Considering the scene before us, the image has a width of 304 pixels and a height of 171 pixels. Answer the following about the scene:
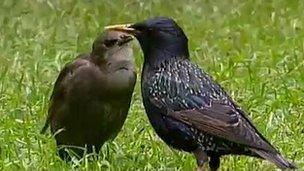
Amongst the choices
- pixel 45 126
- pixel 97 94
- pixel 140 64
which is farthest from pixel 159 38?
pixel 140 64

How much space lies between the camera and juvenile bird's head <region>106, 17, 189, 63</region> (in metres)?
7.66

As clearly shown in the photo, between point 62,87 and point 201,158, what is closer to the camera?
point 201,158

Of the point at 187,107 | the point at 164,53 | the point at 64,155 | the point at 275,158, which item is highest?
the point at 164,53

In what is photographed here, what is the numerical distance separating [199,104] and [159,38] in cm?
50

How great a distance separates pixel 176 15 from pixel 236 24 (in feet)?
2.89

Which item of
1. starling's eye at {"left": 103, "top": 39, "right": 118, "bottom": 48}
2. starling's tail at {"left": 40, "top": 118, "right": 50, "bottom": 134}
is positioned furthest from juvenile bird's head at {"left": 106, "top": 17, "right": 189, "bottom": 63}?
starling's tail at {"left": 40, "top": 118, "right": 50, "bottom": 134}

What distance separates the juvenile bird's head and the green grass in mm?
742

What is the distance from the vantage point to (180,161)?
8.07m

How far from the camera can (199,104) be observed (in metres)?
7.46

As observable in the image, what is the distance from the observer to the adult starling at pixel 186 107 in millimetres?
7324

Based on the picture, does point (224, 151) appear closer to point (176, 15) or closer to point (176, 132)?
point (176, 132)

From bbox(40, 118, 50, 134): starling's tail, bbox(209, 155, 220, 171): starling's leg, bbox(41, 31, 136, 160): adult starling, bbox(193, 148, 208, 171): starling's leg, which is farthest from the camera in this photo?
bbox(40, 118, 50, 134): starling's tail

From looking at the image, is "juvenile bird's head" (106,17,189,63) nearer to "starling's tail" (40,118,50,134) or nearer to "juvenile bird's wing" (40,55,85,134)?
"juvenile bird's wing" (40,55,85,134)

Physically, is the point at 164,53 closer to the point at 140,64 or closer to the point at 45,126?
the point at 45,126
